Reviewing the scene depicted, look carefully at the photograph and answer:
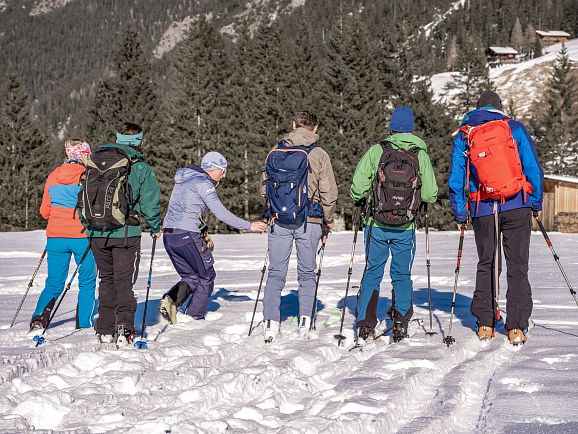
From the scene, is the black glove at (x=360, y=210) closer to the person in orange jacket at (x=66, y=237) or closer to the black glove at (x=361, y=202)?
the black glove at (x=361, y=202)

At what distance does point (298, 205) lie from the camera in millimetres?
6012

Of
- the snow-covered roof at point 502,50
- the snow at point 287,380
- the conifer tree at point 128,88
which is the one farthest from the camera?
the snow-covered roof at point 502,50

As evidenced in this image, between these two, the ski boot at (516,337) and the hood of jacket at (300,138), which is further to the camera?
the hood of jacket at (300,138)

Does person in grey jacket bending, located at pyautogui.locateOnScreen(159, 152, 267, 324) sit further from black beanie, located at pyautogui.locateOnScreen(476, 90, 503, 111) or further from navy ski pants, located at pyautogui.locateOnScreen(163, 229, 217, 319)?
black beanie, located at pyautogui.locateOnScreen(476, 90, 503, 111)

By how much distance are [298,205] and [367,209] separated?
64cm

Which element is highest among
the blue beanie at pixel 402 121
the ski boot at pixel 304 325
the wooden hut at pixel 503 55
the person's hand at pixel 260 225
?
the wooden hut at pixel 503 55

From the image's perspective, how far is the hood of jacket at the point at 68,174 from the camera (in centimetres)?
654

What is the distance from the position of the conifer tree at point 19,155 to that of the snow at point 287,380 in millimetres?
35948

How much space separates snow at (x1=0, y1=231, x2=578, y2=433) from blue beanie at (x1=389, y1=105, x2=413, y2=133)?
6.28 feet

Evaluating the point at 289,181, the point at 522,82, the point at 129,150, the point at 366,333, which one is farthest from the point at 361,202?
the point at 522,82

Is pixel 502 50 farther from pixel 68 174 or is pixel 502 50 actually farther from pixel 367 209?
pixel 68 174

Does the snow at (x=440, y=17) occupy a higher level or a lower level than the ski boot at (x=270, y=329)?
higher

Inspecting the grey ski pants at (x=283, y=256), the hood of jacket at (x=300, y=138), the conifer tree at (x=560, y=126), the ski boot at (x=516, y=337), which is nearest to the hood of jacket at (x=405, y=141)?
the hood of jacket at (x=300, y=138)

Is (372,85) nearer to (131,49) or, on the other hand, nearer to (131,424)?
(131,49)
